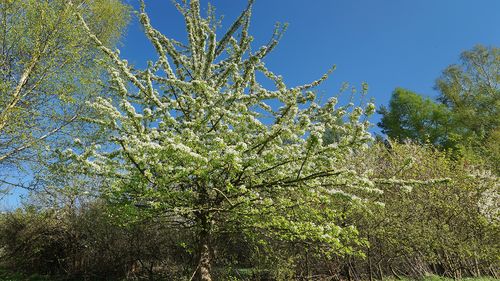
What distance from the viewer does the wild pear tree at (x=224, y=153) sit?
500 cm

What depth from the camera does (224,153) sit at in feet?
17.4

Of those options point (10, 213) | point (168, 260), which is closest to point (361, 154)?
point (168, 260)

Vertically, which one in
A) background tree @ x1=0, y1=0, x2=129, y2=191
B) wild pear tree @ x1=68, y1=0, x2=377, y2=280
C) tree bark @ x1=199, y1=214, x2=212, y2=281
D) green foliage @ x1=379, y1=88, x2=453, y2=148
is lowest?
tree bark @ x1=199, y1=214, x2=212, y2=281

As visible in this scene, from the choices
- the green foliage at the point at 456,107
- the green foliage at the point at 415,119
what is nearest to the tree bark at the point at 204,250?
the green foliage at the point at 456,107

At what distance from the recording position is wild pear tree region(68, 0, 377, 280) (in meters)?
5.00

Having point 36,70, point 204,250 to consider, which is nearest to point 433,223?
point 204,250

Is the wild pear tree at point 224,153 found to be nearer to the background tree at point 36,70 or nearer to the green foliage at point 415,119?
the background tree at point 36,70

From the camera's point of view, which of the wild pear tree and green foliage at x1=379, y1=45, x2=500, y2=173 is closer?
the wild pear tree

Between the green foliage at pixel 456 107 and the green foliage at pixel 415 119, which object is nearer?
→ the green foliage at pixel 456 107

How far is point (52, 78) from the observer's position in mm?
9750

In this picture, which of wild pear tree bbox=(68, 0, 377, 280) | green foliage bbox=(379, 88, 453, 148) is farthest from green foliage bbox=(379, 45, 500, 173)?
wild pear tree bbox=(68, 0, 377, 280)

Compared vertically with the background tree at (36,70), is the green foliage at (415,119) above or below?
above

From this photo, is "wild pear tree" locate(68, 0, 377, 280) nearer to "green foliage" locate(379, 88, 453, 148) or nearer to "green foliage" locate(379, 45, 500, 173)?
"green foliage" locate(379, 45, 500, 173)

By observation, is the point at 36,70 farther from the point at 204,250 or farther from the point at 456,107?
the point at 456,107
